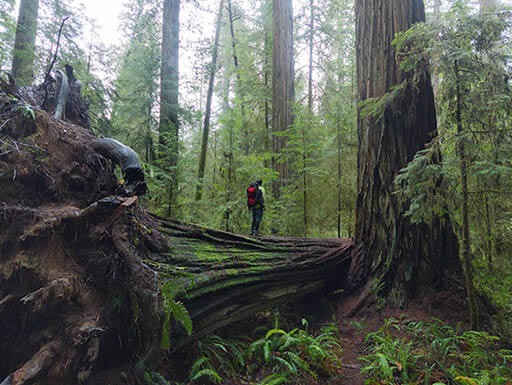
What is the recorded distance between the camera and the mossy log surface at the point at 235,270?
3.05 metres

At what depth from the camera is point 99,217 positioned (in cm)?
264

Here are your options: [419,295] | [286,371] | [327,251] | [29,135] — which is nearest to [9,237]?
[29,135]

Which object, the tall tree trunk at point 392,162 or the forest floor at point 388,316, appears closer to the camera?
the forest floor at point 388,316

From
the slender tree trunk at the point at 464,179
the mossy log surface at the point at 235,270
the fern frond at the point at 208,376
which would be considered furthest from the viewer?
the slender tree trunk at the point at 464,179

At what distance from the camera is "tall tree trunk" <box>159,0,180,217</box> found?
740cm

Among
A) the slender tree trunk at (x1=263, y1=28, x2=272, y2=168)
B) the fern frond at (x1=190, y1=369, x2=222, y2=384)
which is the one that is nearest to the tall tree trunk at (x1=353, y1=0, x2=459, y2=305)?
the fern frond at (x1=190, y1=369, x2=222, y2=384)

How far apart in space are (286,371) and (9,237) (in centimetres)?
286

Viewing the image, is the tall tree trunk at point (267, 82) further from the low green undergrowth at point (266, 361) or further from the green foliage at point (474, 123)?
the low green undergrowth at point (266, 361)

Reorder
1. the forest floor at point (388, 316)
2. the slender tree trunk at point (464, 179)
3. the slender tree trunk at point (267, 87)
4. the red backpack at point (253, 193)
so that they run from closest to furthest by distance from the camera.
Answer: the slender tree trunk at point (464, 179)
the forest floor at point (388, 316)
the red backpack at point (253, 193)
the slender tree trunk at point (267, 87)

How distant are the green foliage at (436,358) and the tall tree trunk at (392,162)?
34.6 inches

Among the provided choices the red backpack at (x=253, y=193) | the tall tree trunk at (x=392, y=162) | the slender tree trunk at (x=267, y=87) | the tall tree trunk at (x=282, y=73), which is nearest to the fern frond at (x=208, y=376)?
the tall tree trunk at (x=392, y=162)

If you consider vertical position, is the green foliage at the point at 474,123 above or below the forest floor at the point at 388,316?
above

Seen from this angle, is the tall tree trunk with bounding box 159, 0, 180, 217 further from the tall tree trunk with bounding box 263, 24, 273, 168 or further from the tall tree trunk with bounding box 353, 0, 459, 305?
the tall tree trunk with bounding box 353, 0, 459, 305

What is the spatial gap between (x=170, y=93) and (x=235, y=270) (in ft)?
21.0
